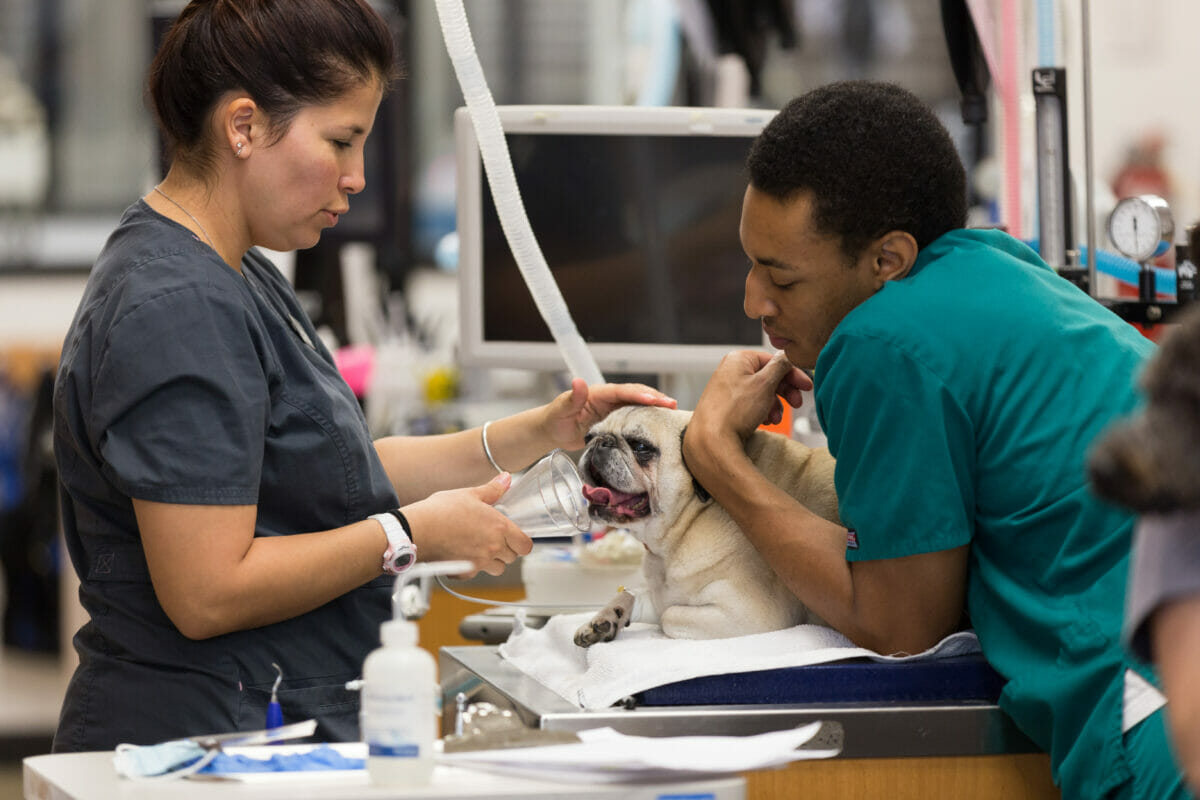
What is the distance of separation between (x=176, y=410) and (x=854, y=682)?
0.76 m

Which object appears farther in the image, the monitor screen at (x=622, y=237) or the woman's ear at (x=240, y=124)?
the monitor screen at (x=622, y=237)

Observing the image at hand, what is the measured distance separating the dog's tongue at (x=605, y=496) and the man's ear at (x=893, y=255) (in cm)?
44

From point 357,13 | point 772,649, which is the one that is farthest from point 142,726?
point 357,13

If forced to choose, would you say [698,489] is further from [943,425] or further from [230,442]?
[230,442]

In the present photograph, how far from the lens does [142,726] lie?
148 centimetres

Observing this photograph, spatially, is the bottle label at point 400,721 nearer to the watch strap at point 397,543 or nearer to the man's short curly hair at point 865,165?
the watch strap at point 397,543

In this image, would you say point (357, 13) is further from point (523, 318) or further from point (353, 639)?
point (523, 318)

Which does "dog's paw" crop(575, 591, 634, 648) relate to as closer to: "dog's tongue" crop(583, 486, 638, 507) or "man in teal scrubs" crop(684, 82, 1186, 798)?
"dog's tongue" crop(583, 486, 638, 507)

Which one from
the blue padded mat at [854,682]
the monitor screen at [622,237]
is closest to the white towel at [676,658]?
the blue padded mat at [854,682]

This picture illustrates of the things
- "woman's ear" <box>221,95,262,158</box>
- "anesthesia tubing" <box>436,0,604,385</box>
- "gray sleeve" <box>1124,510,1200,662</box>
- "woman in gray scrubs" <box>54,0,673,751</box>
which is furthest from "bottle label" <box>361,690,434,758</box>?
"anesthesia tubing" <box>436,0,604,385</box>

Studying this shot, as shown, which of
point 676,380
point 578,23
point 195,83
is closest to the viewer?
point 195,83

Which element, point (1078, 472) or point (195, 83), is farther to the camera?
point (195, 83)

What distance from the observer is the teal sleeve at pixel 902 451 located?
140cm

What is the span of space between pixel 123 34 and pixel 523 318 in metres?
4.11
